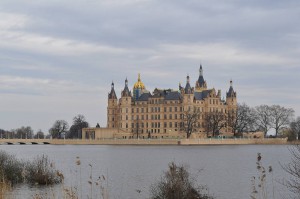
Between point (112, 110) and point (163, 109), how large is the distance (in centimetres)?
1611

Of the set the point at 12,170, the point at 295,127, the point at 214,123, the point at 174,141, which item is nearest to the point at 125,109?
the point at 214,123

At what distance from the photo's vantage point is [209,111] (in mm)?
143625

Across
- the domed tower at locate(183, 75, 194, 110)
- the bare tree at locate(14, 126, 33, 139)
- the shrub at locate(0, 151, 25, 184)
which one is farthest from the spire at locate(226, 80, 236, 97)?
the shrub at locate(0, 151, 25, 184)

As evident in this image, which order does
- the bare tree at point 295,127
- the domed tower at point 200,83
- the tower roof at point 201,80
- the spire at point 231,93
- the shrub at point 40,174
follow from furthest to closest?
1. the tower roof at point 201,80
2. the domed tower at point 200,83
3. the spire at point 231,93
4. the bare tree at point 295,127
5. the shrub at point 40,174

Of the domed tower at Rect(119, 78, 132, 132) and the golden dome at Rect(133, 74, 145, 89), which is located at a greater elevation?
the golden dome at Rect(133, 74, 145, 89)

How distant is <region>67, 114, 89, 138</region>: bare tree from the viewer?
16102cm

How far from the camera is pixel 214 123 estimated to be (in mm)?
127062

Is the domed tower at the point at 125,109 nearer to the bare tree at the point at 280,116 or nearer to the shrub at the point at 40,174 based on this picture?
the bare tree at the point at 280,116

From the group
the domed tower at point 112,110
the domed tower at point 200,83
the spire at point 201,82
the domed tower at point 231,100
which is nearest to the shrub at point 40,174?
the domed tower at point 112,110

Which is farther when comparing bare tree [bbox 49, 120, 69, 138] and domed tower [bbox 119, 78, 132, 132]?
bare tree [bbox 49, 120, 69, 138]

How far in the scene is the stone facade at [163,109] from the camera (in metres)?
140

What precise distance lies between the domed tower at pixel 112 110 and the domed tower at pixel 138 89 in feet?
18.0

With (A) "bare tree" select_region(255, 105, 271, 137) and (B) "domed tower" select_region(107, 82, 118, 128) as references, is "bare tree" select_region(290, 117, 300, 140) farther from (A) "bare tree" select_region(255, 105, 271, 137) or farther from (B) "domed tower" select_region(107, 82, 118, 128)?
(B) "domed tower" select_region(107, 82, 118, 128)

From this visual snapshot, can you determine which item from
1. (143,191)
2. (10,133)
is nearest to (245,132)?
(10,133)
